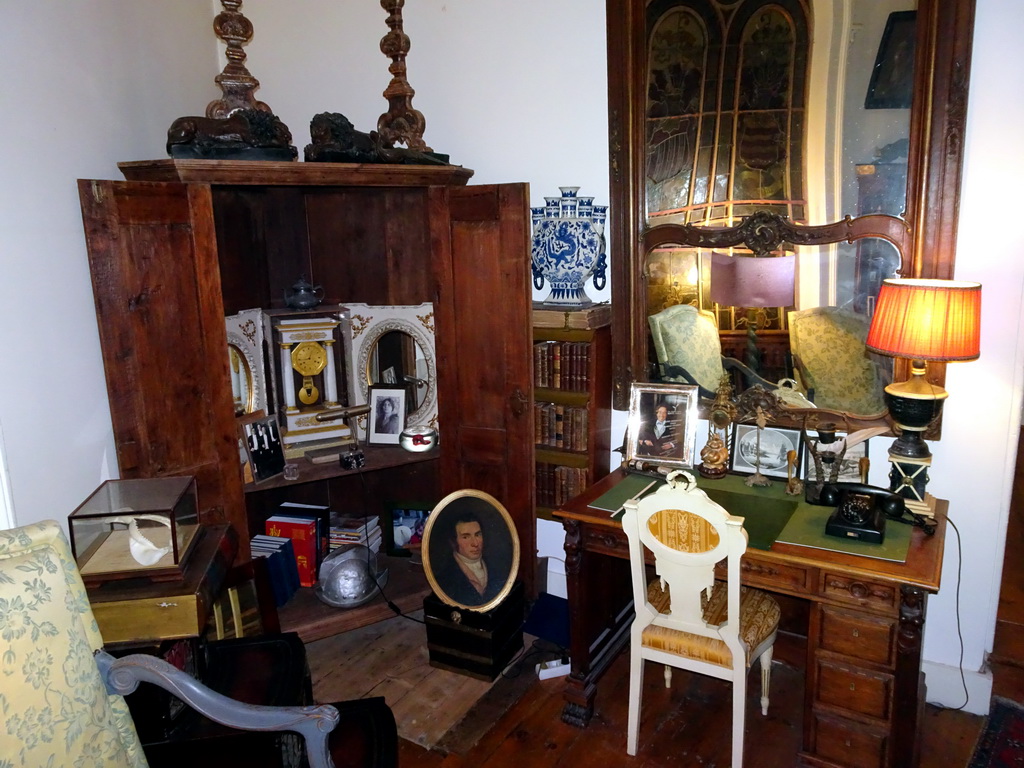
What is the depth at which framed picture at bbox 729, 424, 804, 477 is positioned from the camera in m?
2.62

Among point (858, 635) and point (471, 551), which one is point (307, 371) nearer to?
point (471, 551)

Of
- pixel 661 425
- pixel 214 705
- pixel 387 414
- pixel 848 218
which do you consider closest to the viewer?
pixel 214 705

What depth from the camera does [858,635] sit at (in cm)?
207

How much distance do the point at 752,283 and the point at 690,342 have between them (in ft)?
1.02

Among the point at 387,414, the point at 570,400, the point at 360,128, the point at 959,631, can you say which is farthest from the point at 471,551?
the point at 360,128

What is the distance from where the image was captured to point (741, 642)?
7.22 feet

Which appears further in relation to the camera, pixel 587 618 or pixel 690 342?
pixel 690 342

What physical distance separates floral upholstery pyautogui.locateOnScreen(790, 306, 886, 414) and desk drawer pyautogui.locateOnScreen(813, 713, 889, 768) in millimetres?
982

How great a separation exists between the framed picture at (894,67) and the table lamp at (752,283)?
1.74 feet

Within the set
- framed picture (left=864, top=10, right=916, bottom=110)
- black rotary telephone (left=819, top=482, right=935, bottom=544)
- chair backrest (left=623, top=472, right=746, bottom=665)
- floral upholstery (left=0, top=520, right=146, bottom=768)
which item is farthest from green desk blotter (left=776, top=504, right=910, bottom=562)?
floral upholstery (left=0, top=520, right=146, bottom=768)

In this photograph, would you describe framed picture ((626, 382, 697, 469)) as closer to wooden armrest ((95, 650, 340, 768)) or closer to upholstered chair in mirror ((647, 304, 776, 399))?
upholstered chair in mirror ((647, 304, 776, 399))

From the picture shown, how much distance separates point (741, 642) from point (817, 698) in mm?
257

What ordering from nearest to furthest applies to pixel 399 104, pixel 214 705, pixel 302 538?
pixel 214 705, pixel 399 104, pixel 302 538

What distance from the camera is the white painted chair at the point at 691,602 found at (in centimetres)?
207
